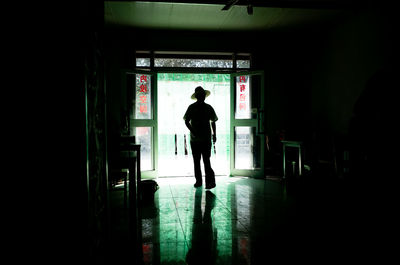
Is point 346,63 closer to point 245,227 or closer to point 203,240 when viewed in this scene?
point 245,227

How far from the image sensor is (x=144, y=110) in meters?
5.28

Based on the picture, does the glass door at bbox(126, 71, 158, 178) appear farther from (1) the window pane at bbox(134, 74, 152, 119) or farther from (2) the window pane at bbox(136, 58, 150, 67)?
(2) the window pane at bbox(136, 58, 150, 67)

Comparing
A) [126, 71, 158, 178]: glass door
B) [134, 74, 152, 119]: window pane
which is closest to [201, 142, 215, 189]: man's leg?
[126, 71, 158, 178]: glass door

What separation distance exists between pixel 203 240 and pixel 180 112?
213 inches

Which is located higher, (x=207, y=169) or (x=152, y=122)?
(x=152, y=122)

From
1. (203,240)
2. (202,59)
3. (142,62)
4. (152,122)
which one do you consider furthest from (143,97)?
(203,240)

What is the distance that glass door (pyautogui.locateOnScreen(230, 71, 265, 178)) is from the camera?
538cm

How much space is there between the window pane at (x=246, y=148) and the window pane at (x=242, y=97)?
29 centimetres

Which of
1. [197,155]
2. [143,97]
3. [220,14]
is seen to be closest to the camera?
[197,155]

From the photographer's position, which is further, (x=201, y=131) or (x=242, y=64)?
Answer: (x=242, y=64)

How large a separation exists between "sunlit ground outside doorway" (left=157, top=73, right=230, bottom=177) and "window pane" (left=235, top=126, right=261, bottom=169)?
1.66 metres

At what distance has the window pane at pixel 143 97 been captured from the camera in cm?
524

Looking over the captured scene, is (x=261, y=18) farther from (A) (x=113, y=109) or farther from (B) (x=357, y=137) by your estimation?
(A) (x=113, y=109)

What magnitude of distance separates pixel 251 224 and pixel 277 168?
3334mm
